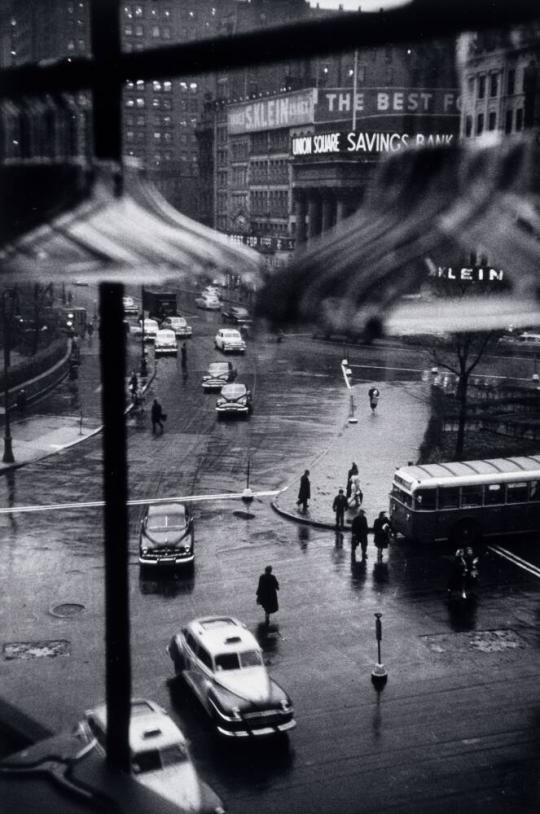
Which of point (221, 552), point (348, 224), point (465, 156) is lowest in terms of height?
point (221, 552)

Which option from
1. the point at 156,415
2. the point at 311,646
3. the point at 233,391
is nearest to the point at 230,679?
the point at 311,646

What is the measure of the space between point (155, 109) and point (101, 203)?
715cm

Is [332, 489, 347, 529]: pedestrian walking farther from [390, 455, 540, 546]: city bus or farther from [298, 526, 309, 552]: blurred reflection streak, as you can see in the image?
[390, 455, 540, 546]: city bus

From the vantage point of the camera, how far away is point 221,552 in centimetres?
2077

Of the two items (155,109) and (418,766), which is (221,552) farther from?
(155,109)

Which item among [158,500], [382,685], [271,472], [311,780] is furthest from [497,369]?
[311,780]

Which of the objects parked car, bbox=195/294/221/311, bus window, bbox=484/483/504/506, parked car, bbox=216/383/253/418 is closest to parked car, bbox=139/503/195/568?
bus window, bbox=484/483/504/506

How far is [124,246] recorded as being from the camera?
2.69 m

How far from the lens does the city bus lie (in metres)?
21.2

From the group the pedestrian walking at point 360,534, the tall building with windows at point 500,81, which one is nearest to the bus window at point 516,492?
the pedestrian walking at point 360,534

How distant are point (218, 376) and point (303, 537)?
20.2 m

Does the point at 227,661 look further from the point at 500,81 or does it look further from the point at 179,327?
the point at 179,327

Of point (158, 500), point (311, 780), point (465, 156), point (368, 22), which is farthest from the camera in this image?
point (158, 500)

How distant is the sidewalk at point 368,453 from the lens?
2434 centimetres
